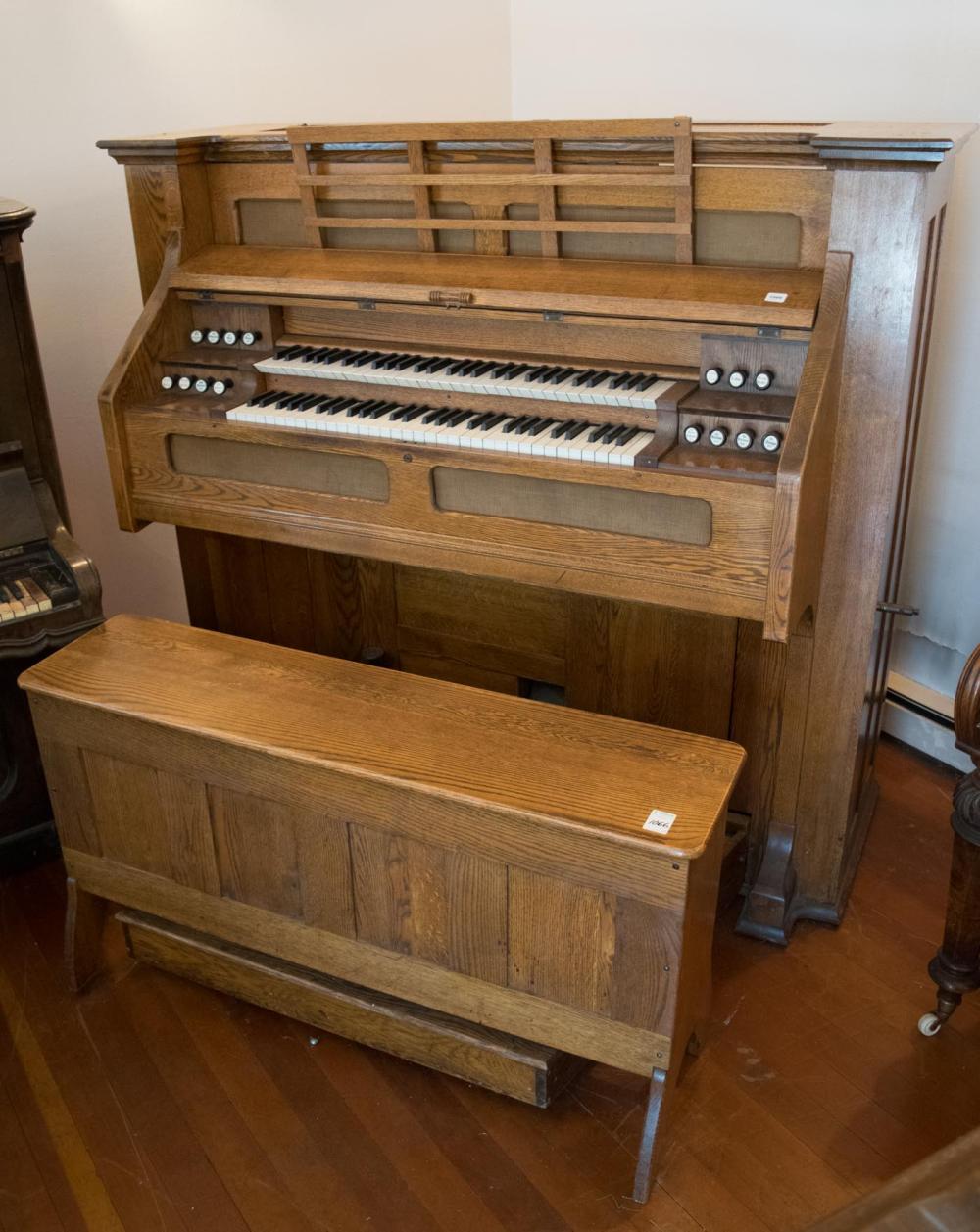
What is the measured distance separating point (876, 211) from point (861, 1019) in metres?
1.48

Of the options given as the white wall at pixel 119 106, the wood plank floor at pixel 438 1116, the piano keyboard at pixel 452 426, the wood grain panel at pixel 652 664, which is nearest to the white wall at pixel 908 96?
the white wall at pixel 119 106

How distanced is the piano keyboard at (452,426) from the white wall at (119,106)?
997 millimetres

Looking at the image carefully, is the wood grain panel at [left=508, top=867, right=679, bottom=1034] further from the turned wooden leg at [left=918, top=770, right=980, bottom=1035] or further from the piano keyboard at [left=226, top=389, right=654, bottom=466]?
the piano keyboard at [left=226, top=389, right=654, bottom=466]

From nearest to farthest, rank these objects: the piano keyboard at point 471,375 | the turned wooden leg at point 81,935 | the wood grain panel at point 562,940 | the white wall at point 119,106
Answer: the wood grain panel at point 562,940 < the piano keyboard at point 471,375 < the turned wooden leg at point 81,935 < the white wall at point 119,106

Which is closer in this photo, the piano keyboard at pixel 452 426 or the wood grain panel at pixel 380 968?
the wood grain panel at pixel 380 968

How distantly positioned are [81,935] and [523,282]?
5.08 ft

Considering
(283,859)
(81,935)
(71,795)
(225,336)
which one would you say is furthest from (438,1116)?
(225,336)

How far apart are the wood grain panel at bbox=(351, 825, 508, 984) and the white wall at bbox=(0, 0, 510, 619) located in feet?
5.87

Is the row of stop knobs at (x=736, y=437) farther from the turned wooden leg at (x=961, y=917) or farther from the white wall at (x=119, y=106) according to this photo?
the white wall at (x=119, y=106)

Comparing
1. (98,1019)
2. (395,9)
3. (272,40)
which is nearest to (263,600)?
(98,1019)

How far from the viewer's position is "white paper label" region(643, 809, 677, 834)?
1.74 m

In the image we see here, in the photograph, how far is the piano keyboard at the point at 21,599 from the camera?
2.38m

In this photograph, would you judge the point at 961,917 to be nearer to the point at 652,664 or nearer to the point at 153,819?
the point at 652,664

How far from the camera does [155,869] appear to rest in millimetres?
2248
